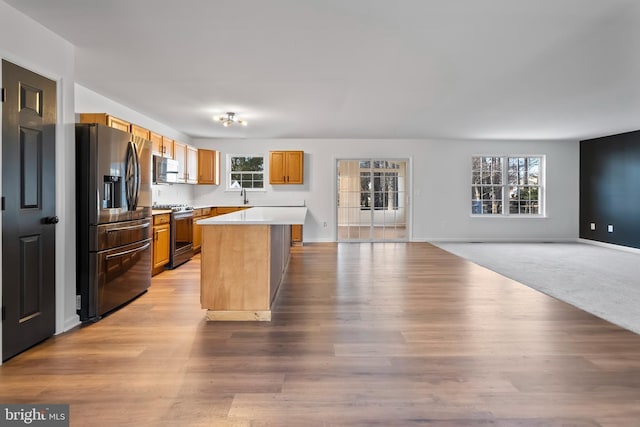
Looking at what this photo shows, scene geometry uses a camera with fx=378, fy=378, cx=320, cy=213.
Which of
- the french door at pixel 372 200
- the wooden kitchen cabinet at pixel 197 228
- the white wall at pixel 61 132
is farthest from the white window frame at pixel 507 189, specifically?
the white wall at pixel 61 132

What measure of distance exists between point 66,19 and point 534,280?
546cm

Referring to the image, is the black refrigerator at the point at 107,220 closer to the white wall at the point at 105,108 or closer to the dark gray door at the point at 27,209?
the dark gray door at the point at 27,209

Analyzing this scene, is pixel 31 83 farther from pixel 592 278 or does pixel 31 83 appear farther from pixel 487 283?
pixel 592 278

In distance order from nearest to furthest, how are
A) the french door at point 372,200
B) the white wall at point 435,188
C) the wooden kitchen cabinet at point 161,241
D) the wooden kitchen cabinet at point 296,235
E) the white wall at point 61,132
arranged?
the white wall at point 61,132 → the wooden kitchen cabinet at point 161,241 → the wooden kitchen cabinet at point 296,235 → the white wall at point 435,188 → the french door at point 372,200

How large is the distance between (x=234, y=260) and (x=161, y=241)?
2.50 m

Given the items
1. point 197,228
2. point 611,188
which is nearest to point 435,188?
point 611,188

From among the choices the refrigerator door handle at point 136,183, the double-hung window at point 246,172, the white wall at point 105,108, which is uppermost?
the white wall at point 105,108

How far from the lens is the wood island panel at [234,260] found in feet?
10.3

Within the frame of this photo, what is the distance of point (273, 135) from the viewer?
8125 millimetres

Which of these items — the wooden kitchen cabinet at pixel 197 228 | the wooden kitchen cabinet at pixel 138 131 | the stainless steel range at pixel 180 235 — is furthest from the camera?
the wooden kitchen cabinet at pixel 197 228

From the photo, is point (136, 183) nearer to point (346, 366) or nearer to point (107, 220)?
point (107, 220)

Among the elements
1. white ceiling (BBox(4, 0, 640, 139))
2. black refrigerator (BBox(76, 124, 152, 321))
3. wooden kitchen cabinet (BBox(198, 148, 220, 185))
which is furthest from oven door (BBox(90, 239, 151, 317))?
wooden kitchen cabinet (BBox(198, 148, 220, 185))

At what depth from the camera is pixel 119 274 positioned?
11.6ft

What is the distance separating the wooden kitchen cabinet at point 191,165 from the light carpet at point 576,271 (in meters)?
5.21
